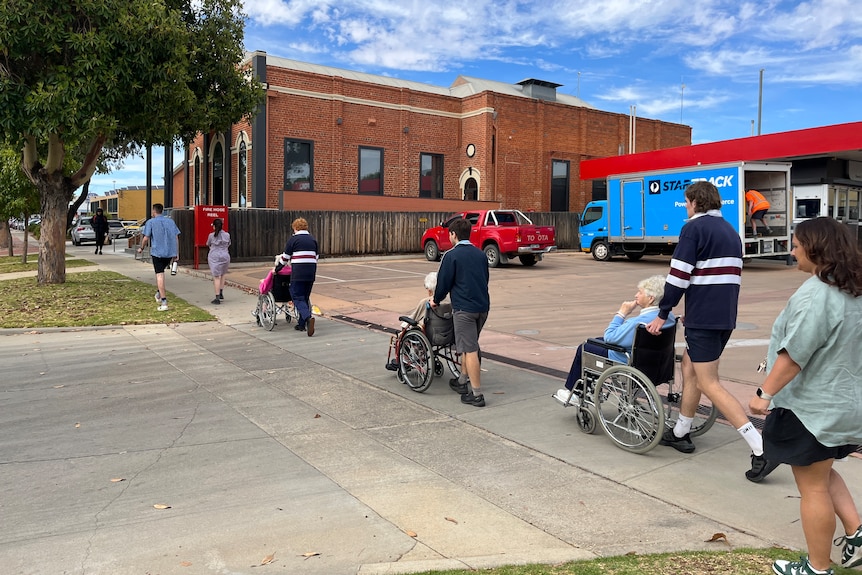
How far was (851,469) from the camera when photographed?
4547 millimetres

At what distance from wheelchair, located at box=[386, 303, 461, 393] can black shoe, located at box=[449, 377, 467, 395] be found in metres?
0.08

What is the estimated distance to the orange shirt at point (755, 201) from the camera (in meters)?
19.3

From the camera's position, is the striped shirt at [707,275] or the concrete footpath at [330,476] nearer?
the concrete footpath at [330,476]

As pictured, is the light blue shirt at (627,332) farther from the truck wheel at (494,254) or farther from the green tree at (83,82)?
the truck wheel at (494,254)

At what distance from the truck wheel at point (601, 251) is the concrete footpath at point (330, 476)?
651 inches

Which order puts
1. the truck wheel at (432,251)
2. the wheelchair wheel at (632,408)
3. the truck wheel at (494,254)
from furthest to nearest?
the truck wheel at (432,251) < the truck wheel at (494,254) < the wheelchair wheel at (632,408)

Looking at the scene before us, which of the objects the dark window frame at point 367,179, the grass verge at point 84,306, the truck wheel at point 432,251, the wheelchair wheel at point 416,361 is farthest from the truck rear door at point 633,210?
the wheelchair wheel at point 416,361

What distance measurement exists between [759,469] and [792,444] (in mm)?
1491

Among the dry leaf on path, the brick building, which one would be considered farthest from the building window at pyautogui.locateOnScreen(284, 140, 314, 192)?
the dry leaf on path

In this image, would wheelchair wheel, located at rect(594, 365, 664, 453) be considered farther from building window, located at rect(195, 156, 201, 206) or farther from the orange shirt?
building window, located at rect(195, 156, 201, 206)

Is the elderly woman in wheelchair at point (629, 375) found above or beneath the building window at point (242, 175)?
beneath

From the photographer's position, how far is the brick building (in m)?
27.0

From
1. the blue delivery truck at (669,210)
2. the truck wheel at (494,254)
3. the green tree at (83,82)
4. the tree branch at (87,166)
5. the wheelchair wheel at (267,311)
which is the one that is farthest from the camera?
the truck wheel at (494,254)

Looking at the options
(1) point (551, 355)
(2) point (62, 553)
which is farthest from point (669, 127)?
(2) point (62, 553)
